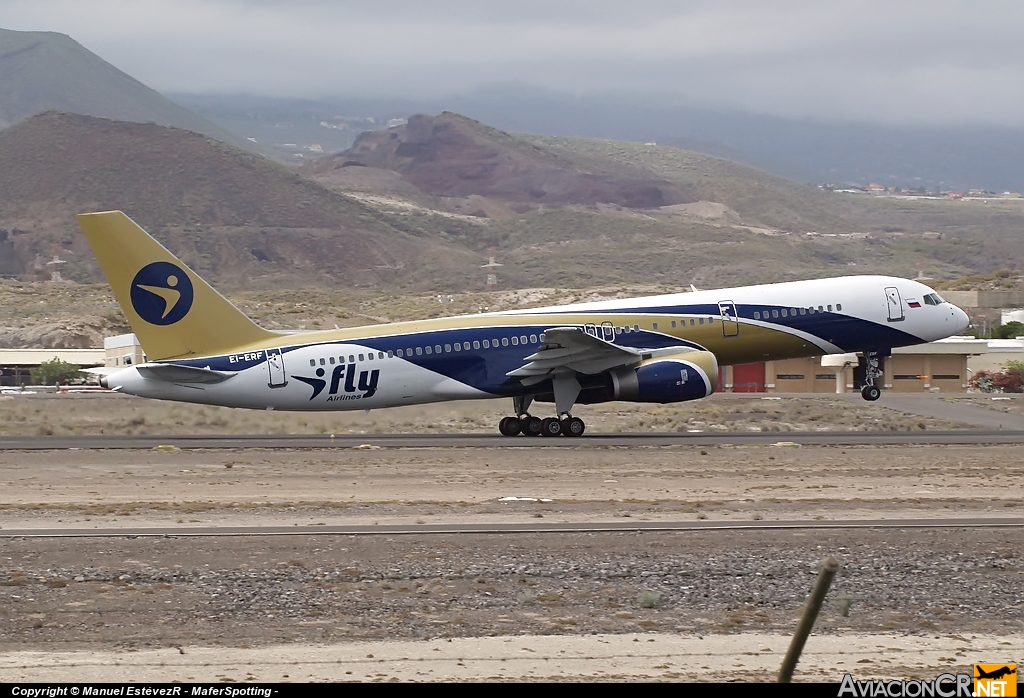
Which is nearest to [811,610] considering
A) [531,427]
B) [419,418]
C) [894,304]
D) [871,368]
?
[531,427]

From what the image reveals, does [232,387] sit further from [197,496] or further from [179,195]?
[179,195]

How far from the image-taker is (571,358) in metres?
37.2

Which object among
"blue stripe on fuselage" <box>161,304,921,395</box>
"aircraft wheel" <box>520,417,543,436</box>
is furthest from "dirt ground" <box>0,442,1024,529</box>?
"aircraft wheel" <box>520,417,543,436</box>

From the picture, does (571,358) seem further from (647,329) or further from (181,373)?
(181,373)

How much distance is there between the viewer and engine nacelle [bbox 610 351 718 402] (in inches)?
1454

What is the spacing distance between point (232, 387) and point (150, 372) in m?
2.23

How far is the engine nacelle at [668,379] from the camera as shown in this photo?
36938 mm

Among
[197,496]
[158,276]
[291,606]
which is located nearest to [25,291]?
[158,276]

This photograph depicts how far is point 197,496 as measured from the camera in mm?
26453

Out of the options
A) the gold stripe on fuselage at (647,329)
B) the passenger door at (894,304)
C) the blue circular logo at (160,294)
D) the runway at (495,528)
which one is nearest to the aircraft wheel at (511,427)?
the gold stripe on fuselage at (647,329)

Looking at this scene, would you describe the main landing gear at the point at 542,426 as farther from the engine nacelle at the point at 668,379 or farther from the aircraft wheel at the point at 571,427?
the engine nacelle at the point at 668,379

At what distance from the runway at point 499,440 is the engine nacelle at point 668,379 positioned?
4.51ft

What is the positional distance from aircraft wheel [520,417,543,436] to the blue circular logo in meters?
10.4

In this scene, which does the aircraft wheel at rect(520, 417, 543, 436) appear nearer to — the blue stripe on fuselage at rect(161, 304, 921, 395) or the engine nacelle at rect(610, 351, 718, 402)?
the blue stripe on fuselage at rect(161, 304, 921, 395)
